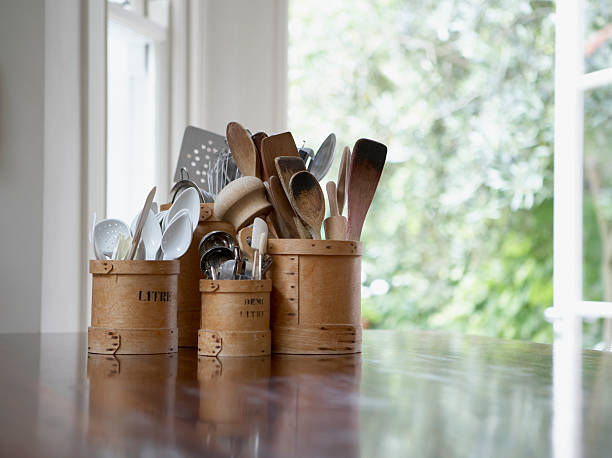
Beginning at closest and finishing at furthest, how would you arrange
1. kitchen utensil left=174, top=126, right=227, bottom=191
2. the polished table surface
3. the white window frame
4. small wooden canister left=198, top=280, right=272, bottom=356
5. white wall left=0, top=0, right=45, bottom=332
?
1. the polished table surface
2. small wooden canister left=198, top=280, right=272, bottom=356
3. kitchen utensil left=174, top=126, right=227, bottom=191
4. white wall left=0, top=0, right=45, bottom=332
5. the white window frame

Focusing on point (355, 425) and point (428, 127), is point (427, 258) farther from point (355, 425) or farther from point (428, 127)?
point (355, 425)

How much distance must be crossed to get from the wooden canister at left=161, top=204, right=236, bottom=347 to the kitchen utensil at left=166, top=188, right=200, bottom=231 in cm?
4

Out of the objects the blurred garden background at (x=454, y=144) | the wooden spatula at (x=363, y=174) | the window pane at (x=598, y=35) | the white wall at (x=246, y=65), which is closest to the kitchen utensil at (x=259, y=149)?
the wooden spatula at (x=363, y=174)

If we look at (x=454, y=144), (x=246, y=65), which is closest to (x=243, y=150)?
(x=246, y=65)

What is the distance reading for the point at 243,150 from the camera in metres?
0.83

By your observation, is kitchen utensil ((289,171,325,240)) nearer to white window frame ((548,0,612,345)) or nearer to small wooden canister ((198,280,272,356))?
small wooden canister ((198,280,272,356))

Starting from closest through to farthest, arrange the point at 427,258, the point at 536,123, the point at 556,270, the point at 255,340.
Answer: the point at 255,340 < the point at 556,270 < the point at 536,123 < the point at 427,258

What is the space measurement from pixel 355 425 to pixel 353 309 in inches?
16.4

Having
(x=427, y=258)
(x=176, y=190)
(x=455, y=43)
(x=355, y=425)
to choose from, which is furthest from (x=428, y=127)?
(x=355, y=425)

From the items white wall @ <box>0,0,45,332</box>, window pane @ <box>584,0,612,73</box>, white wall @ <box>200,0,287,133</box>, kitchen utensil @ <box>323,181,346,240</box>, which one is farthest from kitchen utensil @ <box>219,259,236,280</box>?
window pane @ <box>584,0,612,73</box>

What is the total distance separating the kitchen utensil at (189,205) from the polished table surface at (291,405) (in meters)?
0.16

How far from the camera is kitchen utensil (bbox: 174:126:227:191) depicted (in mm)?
1034

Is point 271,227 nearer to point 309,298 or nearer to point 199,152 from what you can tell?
point 309,298

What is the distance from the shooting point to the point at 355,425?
389 millimetres
